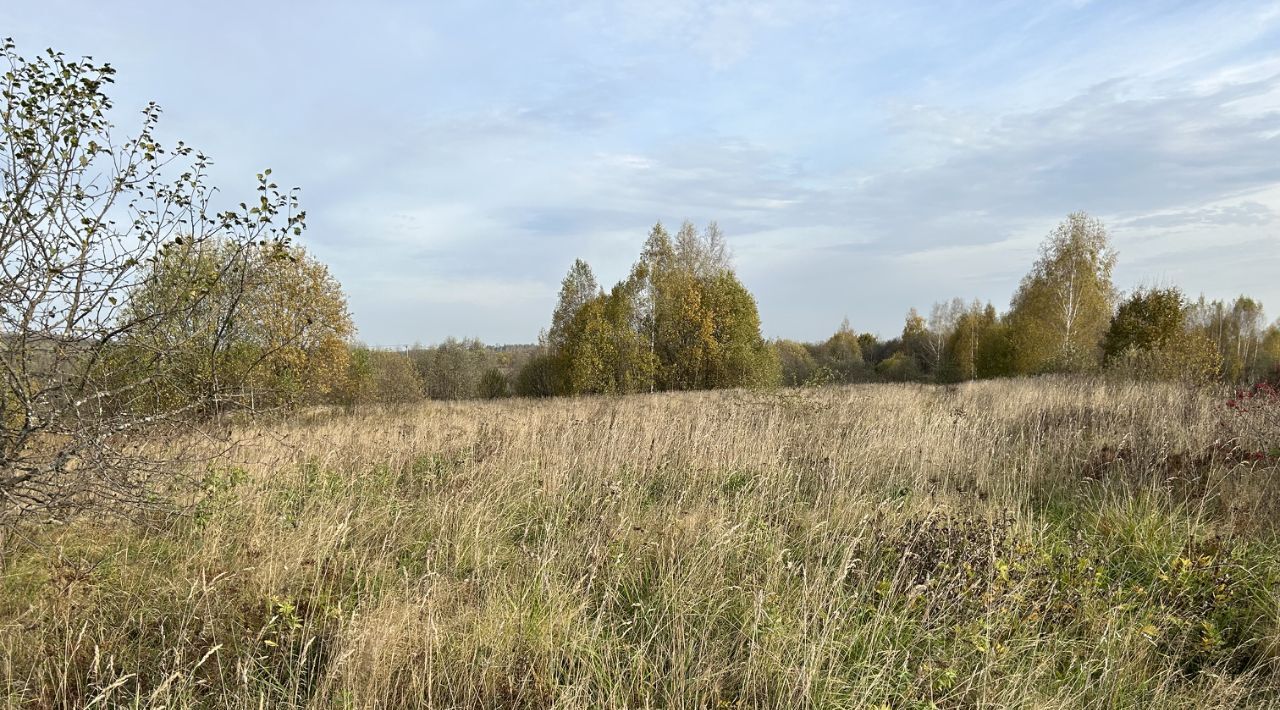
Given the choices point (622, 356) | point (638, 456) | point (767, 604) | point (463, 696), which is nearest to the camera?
point (463, 696)

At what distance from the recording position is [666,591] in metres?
3.31

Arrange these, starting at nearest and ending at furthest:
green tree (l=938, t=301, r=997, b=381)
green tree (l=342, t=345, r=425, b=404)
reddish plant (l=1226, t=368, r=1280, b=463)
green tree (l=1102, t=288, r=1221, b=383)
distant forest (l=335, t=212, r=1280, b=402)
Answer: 1. reddish plant (l=1226, t=368, r=1280, b=463)
2. green tree (l=1102, t=288, r=1221, b=383)
3. green tree (l=342, t=345, r=425, b=404)
4. distant forest (l=335, t=212, r=1280, b=402)
5. green tree (l=938, t=301, r=997, b=381)

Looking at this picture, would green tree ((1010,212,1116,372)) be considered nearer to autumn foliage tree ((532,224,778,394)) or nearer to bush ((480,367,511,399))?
autumn foliage tree ((532,224,778,394))

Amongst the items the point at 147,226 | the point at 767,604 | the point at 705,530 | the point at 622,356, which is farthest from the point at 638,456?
the point at 622,356

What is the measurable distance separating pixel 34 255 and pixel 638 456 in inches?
186

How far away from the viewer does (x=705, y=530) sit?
4109 millimetres

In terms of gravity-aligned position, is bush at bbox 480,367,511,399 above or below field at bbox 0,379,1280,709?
above

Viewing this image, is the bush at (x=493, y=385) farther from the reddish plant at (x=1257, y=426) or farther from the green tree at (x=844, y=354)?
the reddish plant at (x=1257, y=426)

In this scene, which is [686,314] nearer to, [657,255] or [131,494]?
[657,255]

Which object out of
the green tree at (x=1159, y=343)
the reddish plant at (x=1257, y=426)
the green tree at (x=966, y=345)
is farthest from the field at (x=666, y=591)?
the green tree at (x=966, y=345)

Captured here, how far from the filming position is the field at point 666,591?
2662 millimetres

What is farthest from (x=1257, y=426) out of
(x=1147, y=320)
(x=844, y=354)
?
(x=844, y=354)

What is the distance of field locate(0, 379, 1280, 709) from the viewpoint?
2.66 m

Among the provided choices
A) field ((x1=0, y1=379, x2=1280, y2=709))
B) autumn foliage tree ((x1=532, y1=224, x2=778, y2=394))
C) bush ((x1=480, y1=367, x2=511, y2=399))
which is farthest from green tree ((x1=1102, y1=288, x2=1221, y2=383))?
bush ((x1=480, y1=367, x2=511, y2=399))
